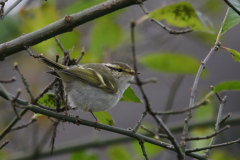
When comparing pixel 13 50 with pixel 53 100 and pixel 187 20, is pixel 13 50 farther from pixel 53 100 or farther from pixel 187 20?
pixel 187 20

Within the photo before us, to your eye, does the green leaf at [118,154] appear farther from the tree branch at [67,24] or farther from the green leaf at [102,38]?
the tree branch at [67,24]

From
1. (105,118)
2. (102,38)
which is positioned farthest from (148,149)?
(102,38)

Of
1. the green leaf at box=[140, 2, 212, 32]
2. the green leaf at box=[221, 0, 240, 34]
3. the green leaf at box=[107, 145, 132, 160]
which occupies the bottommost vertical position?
the green leaf at box=[107, 145, 132, 160]

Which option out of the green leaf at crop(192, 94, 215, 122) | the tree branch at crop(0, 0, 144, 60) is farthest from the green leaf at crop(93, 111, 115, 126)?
the green leaf at crop(192, 94, 215, 122)

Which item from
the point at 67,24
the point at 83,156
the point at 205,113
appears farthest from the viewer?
the point at 205,113

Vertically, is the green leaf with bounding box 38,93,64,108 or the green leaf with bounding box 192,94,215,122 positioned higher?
the green leaf with bounding box 192,94,215,122

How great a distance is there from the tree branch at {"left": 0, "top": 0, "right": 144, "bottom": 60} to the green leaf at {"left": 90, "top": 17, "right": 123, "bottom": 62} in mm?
1168

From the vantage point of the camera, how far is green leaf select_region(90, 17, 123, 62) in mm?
2928

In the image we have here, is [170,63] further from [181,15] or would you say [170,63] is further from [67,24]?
[67,24]

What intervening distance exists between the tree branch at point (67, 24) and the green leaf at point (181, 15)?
0.69 ft

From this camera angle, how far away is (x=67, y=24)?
5.71 ft

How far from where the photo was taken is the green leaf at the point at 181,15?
1702 mm

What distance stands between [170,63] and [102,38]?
803 millimetres

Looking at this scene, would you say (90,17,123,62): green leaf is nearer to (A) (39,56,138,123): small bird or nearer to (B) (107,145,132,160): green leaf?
(A) (39,56,138,123): small bird
